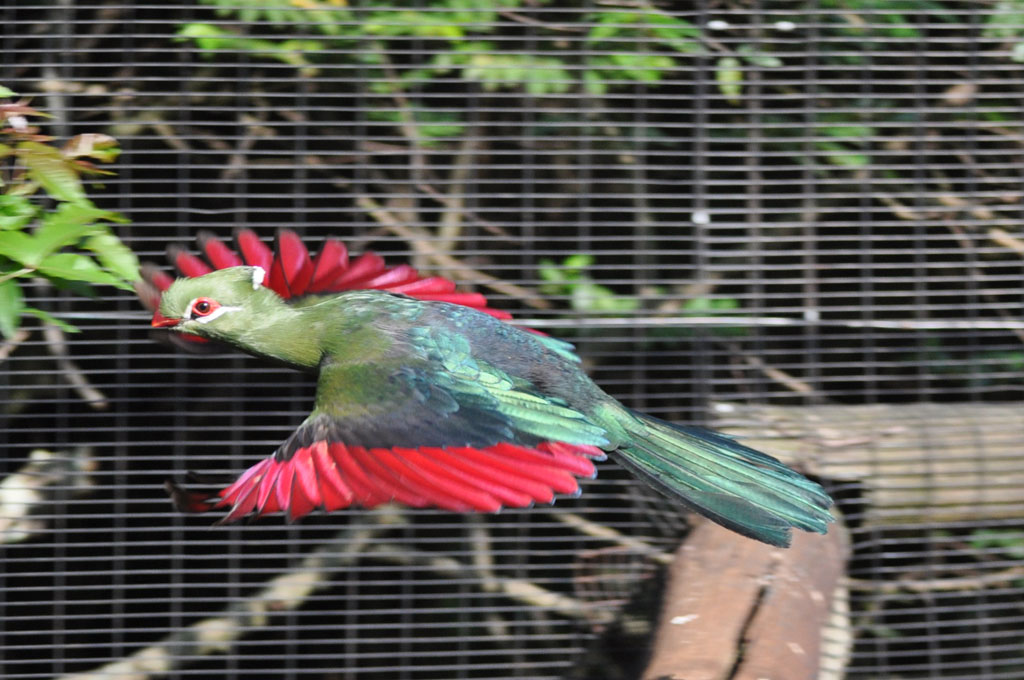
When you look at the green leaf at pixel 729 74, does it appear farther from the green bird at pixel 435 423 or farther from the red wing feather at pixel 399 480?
the red wing feather at pixel 399 480

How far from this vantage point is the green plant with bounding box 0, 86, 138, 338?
1.12m

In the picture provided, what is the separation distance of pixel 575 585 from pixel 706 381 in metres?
0.57

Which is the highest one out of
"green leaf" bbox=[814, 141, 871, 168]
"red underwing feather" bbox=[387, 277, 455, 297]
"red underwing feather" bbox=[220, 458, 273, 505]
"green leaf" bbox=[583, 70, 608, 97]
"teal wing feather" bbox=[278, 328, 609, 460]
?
"green leaf" bbox=[583, 70, 608, 97]

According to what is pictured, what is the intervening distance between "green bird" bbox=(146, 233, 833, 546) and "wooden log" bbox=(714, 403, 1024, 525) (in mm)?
547

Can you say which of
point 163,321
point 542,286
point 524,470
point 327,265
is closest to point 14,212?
point 163,321

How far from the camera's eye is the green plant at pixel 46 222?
1119mm

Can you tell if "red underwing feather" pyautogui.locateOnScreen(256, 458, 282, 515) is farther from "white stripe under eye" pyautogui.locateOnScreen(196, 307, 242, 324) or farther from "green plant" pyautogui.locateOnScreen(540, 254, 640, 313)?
"green plant" pyautogui.locateOnScreen(540, 254, 640, 313)

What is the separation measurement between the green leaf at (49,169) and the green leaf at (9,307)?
128 mm

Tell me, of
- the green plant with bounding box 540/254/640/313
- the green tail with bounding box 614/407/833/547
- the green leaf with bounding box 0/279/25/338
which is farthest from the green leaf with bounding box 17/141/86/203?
the green plant with bounding box 540/254/640/313

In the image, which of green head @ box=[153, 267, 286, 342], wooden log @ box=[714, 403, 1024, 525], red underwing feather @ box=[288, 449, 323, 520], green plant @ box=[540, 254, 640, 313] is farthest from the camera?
green plant @ box=[540, 254, 640, 313]

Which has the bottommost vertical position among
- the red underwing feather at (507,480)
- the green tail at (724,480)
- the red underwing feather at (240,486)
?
the green tail at (724,480)

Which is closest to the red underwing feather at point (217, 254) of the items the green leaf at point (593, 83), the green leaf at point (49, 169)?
the green leaf at point (49, 169)

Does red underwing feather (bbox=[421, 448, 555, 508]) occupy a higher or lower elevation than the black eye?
lower

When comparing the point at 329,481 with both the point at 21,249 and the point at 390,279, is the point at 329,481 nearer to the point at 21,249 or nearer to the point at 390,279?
the point at 21,249
